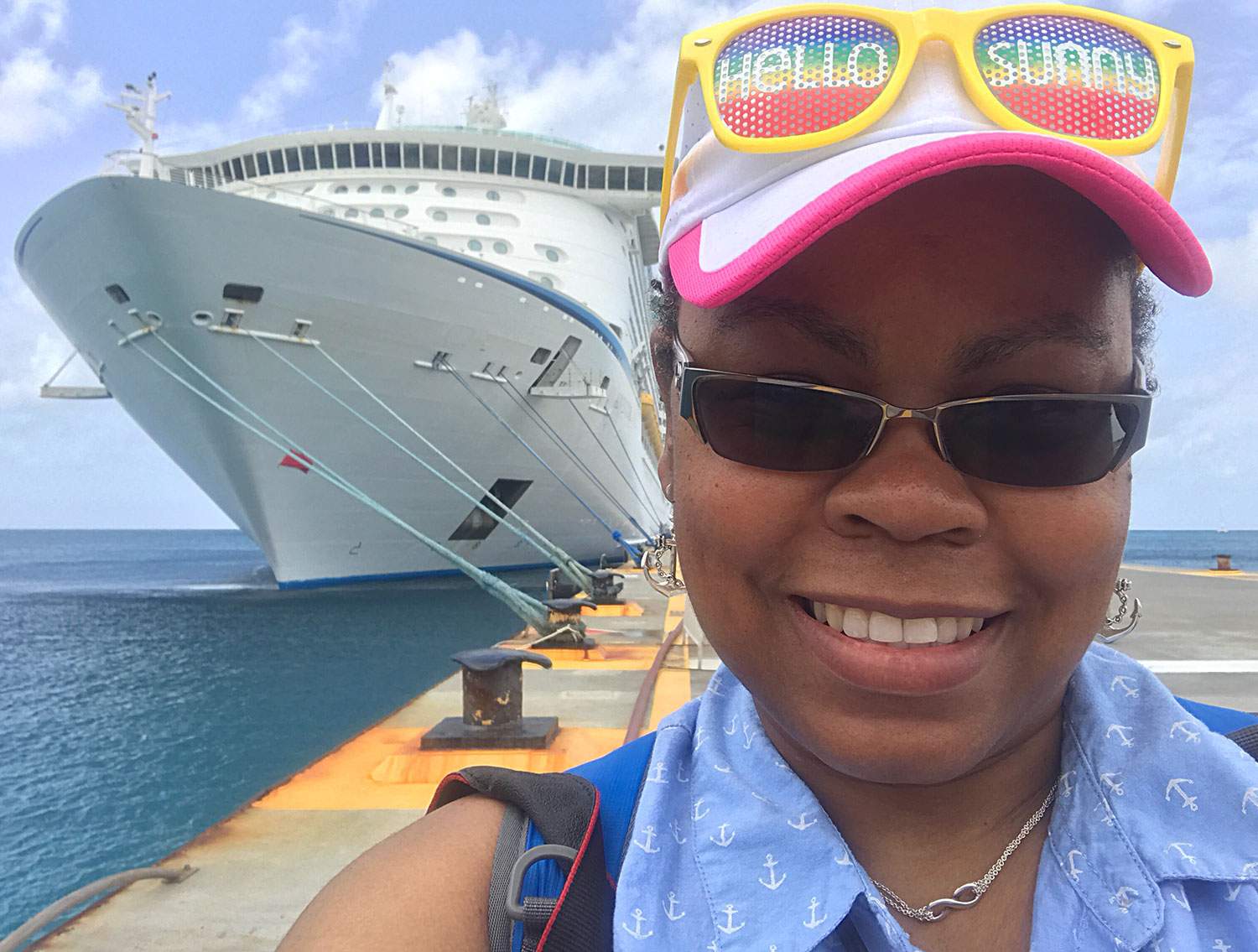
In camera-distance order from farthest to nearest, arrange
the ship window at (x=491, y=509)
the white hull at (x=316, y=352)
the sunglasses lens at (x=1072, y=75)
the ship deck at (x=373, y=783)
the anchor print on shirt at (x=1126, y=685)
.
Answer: the ship window at (x=491, y=509)
the white hull at (x=316, y=352)
the ship deck at (x=373, y=783)
the anchor print on shirt at (x=1126, y=685)
the sunglasses lens at (x=1072, y=75)

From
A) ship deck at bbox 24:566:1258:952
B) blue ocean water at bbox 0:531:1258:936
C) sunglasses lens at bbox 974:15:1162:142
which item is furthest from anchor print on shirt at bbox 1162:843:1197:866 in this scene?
blue ocean water at bbox 0:531:1258:936

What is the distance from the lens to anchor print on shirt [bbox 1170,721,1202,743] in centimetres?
98

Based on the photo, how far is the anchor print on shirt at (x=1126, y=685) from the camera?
1.07 m

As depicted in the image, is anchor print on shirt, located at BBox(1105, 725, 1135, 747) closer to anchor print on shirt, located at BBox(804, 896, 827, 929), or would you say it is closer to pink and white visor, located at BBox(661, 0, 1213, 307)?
anchor print on shirt, located at BBox(804, 896, 827, 929)

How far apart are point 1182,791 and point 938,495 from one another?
1.63 ft

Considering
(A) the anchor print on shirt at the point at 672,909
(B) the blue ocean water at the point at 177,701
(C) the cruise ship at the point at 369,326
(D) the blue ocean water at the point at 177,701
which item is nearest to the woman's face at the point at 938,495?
(A) the anchor print on shirt at the point at 672,909

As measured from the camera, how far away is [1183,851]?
2.95ft

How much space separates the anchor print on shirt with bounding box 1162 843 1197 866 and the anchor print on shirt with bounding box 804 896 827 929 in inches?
15.7

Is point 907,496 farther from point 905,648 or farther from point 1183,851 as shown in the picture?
point 1183,851

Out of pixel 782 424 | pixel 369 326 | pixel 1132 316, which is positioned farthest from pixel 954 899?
pixel 369 326

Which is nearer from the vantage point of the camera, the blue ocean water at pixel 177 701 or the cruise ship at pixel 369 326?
the blue ocean water at pixel 177 701

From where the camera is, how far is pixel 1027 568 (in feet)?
2.90

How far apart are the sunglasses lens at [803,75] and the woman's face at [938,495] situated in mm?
153

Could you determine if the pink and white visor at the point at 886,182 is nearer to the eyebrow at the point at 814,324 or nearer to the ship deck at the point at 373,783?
the eyebrow at the point at 814,324
